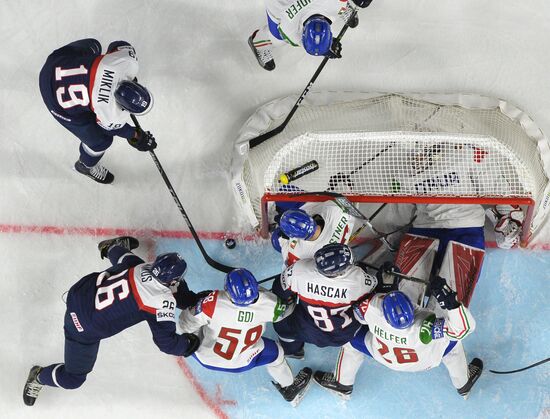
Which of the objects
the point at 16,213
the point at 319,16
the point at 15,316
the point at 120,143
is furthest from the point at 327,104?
the point at 15,316

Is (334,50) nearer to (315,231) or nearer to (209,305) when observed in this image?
(315,231)

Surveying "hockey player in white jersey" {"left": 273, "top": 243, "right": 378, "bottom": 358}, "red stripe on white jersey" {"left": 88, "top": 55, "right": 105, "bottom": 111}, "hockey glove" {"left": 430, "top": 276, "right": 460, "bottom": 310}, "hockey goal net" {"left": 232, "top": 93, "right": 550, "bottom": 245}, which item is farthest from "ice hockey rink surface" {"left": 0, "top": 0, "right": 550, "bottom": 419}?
"hockey glove" {"left": 430, "top": 276, "right": 460, "bottom": 310}

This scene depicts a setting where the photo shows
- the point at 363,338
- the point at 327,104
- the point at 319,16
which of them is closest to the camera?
the point at 319,16

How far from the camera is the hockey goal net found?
11.8ft

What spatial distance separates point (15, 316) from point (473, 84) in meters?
3.73

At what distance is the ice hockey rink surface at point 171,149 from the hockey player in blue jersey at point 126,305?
66 cm

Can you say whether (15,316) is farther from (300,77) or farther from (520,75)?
(520,75)

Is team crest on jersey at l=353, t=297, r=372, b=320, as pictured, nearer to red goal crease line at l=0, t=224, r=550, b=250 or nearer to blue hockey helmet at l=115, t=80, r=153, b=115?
red goal crease line at l=0, t=224, r=550, b=250

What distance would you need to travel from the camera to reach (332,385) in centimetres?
407

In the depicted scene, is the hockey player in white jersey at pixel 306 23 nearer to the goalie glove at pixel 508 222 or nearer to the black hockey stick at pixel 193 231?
the black hockey stick at pixel 193 231

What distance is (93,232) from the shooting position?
4.25m

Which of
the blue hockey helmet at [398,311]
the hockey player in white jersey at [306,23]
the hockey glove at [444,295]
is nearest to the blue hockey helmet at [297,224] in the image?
the blue hockey helmet at [398,311]

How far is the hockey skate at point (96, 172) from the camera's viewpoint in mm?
4062

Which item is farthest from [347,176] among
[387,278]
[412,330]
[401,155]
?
[412,330]
